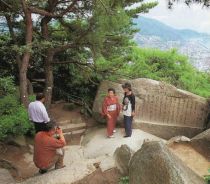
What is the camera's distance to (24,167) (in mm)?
10016

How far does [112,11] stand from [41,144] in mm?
4290

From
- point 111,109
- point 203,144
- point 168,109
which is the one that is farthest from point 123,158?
point 168,109

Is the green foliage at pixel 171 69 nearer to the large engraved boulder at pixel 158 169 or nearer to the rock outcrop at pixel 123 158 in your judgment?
the rock outcrop at pixel 123 158

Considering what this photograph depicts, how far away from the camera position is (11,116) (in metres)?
10.6

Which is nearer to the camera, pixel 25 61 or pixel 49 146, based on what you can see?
pixel 49 146

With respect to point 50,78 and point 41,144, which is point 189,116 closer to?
point 50,78

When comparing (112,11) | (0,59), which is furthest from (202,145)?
(0,59)

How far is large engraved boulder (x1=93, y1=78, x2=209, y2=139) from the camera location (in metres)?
12.3

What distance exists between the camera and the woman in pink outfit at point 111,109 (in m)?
10.9

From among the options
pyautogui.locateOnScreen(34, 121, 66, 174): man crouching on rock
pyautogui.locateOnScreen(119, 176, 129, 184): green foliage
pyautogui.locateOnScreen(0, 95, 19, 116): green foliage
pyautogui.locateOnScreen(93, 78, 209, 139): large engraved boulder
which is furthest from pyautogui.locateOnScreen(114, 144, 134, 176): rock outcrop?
pyautogui.locateOnScreen(93, 78, 209, 139): large engraved boulder

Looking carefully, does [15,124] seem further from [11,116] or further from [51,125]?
[51,125]

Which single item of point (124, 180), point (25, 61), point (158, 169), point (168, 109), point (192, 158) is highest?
point (25, 61)

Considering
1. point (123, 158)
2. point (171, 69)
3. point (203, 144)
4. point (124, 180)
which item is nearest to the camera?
point (124, 180)

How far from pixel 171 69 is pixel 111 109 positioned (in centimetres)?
702
